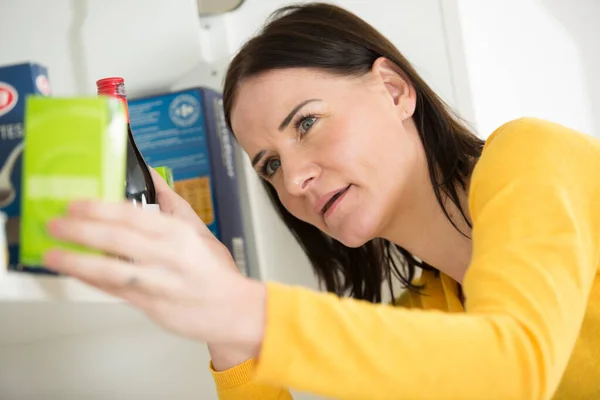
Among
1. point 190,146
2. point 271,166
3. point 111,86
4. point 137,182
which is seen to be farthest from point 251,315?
point 190,146

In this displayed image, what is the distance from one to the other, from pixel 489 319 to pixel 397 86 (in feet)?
2.11

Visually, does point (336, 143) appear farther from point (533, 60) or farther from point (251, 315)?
point (533, 60)

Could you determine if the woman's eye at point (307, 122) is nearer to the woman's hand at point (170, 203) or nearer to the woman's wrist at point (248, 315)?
the woman's hand at point (170, 203)

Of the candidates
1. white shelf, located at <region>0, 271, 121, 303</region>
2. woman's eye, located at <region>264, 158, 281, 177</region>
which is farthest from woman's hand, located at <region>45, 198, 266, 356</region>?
woman's eye, located at <region>264, 158, 281, 177</region>

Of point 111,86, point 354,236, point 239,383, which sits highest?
point 111,86

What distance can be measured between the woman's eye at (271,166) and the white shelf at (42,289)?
451 mm

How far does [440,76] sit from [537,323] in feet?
2.77

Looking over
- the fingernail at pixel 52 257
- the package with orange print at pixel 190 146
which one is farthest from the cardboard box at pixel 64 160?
the package with orange print at pixel 190 146

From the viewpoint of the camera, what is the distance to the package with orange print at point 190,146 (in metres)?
1.38

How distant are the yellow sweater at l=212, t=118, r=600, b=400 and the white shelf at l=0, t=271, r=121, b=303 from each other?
25cm

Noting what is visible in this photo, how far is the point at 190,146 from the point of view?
1.39 metres

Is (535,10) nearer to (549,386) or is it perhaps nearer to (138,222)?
(549,386)

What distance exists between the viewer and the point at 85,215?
58 centimetres

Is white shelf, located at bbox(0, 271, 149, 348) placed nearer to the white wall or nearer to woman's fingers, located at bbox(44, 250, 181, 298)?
woman's fingers, located at bbox(44, 250, 181, 298)
